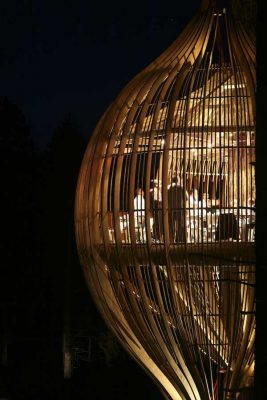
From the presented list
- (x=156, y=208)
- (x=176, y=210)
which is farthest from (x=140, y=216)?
(x=176, y=210)

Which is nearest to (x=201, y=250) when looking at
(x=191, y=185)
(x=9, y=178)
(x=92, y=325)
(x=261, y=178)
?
(x=191, y=185)

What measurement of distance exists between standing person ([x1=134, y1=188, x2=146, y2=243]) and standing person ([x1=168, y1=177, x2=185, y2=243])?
33 centimetres

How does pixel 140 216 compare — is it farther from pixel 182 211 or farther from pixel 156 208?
pixel 182 211

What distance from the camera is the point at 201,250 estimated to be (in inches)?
479

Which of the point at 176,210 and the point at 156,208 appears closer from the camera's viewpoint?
the point at 176,210

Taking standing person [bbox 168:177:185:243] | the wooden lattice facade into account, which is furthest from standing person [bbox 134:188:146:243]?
standing person [bbox 168:177:185:243]

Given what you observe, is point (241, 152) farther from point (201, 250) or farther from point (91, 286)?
point (91, 286)

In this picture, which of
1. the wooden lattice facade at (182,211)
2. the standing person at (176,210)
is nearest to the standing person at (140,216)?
the wooden lattice facade at (182,211)

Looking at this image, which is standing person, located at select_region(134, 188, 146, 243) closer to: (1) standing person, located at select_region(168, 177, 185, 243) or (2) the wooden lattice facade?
(2) the wooden lattice facade

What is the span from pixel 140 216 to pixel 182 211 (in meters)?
0.52

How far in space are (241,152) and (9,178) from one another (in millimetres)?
14948

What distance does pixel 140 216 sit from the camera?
1244 cm

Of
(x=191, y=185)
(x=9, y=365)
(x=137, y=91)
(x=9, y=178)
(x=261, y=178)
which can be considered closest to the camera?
(x=261, y=178)

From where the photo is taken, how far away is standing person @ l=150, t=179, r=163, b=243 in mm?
12297
